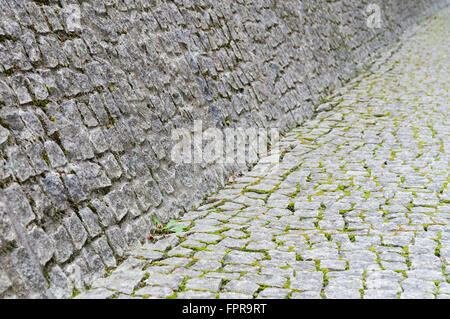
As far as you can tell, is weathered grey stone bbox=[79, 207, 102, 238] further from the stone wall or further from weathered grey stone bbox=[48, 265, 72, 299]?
weathered grey stone bbox=[48, 265, 72, 299]

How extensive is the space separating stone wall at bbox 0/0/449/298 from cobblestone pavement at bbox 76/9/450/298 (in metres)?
0.34

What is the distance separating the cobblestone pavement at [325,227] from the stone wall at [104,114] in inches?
13.3

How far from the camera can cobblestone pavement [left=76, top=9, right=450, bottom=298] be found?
419cm

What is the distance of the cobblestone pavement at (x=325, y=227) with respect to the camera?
419 centimetres

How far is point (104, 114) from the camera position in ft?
16.8

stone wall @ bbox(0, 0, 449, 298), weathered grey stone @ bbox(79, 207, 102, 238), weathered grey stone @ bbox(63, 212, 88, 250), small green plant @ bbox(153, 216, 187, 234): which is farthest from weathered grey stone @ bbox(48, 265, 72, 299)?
small green plant @ bbox(153, 216, 187, 234)

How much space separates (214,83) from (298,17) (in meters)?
4.05

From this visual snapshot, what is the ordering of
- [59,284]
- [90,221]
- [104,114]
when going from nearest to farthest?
1. [59,284]
2. [90,221]
3. [104,114]

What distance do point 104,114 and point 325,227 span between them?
8.06ft

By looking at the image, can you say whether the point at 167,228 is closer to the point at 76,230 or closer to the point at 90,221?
the point at 90,221

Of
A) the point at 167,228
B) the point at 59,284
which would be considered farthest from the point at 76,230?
the point at 167,228

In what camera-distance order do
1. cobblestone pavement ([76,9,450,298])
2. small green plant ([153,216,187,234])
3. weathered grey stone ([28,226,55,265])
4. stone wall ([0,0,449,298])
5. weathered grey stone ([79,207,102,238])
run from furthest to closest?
small green plant ([153,216,187,234]) → weathered grey stone ([79,207,102,238]) → cobblestone pavement ([76,9,450,298]) → stone wall ([0,0,449,298]) → weathered grey stone ([28,226,55,265])

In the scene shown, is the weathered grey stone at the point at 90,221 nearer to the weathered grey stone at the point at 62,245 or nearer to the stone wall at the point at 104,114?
the stone wall at the point at 104,114
